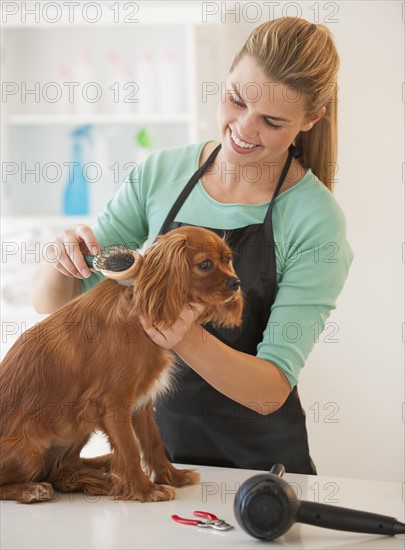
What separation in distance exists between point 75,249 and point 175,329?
32cm

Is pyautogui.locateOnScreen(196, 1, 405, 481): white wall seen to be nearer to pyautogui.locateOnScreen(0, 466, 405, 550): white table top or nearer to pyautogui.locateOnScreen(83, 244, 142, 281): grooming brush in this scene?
pyautogui.locateOnScreen(0, 466, 405, 550): white table top

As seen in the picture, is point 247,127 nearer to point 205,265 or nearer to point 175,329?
point 205,265

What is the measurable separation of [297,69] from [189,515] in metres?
1.04

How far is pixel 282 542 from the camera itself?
51.2 inches

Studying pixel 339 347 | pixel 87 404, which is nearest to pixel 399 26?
pixel 339 347

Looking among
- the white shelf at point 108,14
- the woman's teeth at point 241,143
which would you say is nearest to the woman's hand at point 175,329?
the woman's teeth at point 241,143

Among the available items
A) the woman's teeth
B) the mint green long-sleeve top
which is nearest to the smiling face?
the woman's teeth

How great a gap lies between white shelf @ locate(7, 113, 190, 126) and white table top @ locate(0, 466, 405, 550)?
229cm

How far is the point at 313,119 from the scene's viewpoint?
1.96 meters

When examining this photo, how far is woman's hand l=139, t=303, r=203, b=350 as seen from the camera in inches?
59.7

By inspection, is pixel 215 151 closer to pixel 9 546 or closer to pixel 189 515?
pixel 189 515

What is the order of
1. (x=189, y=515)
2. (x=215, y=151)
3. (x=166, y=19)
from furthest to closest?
(x=166, y=19)
(x=215, y=151)
(x=189, y=515)

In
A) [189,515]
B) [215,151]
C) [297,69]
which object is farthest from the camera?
[215,151]

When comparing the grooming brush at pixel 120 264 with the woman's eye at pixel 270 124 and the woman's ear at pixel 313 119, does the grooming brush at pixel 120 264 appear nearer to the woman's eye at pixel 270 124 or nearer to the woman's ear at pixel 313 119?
the woman's eye at pixel 270 124
